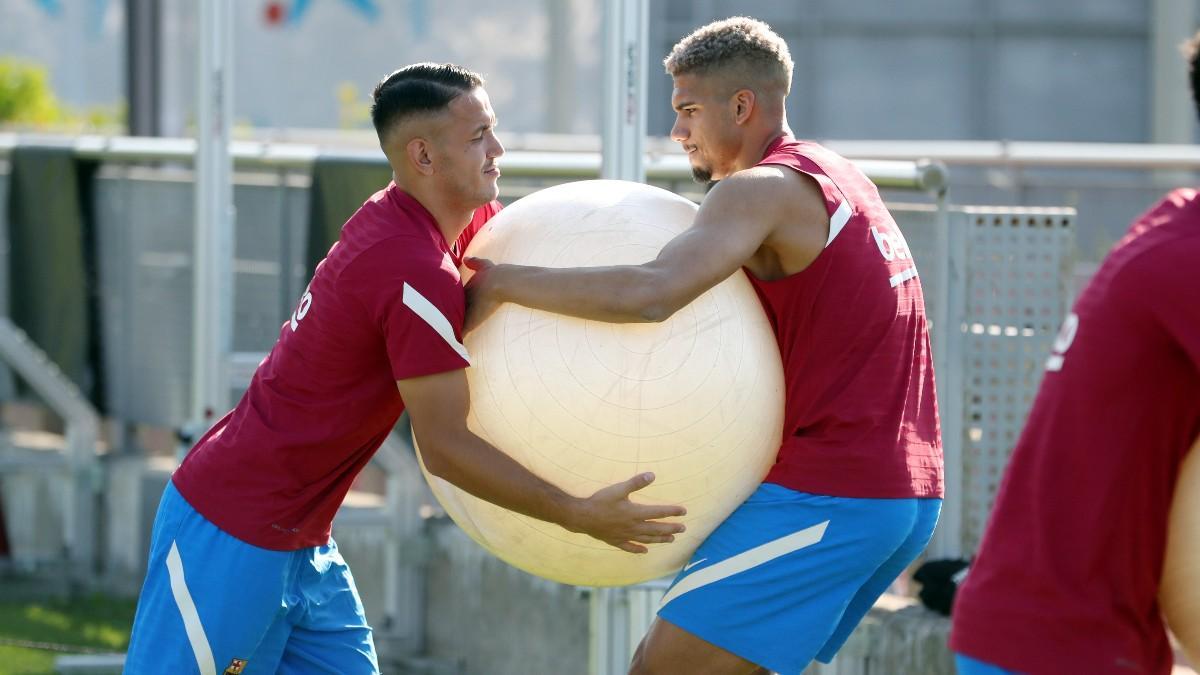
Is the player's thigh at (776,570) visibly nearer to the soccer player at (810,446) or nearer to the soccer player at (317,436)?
the soccer player at (810,446)

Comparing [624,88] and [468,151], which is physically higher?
[624,88]

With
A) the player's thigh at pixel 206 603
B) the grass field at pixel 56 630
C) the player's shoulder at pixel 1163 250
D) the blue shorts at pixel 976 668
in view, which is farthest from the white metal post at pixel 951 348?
the grass field at pixel 56 630

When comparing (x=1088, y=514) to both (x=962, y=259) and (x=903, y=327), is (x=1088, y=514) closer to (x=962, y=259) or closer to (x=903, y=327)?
(x=903, y=327)

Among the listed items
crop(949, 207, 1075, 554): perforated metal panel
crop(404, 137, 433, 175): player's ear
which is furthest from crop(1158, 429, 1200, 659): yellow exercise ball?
crop(949, 207, 1075, 554): perforated metal panel

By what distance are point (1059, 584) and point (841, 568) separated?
3.36 feet

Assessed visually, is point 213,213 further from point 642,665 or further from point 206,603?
point 642,665

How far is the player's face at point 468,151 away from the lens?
164 inches

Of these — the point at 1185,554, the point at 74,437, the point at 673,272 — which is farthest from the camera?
the point at 74,437

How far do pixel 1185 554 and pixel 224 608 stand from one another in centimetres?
218

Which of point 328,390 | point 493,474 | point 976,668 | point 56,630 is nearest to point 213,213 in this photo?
point 56,630

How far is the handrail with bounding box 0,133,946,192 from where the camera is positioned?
19.9 feet

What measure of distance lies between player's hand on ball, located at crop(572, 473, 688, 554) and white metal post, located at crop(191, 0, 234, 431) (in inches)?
147

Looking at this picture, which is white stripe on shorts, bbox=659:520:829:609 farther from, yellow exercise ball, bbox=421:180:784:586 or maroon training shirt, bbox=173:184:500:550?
maroon training shirt, bbox=173:184:500:550

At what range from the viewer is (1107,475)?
3.12 meters
